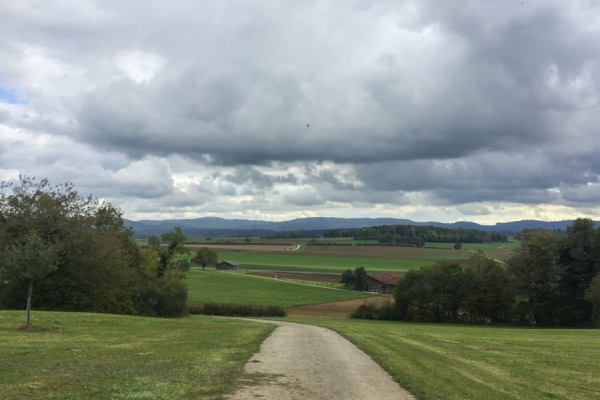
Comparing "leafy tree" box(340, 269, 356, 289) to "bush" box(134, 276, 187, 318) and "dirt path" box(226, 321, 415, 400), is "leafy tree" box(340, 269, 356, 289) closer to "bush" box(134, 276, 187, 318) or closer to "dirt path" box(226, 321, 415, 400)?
"bush" box(134, 276, 187, 318)

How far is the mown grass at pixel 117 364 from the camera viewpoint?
907 cm

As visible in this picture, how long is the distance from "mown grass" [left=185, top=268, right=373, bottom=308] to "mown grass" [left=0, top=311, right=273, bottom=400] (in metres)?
47.8

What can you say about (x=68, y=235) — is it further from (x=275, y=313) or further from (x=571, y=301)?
(x=571, y=301)

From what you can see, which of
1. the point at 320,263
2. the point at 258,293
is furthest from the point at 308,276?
the point at 258,293

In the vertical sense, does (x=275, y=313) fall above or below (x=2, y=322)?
below

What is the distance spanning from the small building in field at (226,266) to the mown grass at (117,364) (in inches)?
4348

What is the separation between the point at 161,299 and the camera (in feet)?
162

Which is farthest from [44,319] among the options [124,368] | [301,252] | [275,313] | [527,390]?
[301,252]

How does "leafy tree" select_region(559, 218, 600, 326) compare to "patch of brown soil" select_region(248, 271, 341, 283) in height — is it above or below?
above

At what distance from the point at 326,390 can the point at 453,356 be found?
8.87 metres

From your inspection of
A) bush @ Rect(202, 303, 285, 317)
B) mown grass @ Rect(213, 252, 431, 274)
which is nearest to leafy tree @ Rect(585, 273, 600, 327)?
bush @ Rect(202, 303, 285, 317)

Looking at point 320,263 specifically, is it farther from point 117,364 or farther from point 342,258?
point 117,364

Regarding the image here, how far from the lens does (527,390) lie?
11.7 m

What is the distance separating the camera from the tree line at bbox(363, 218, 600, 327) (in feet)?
194
